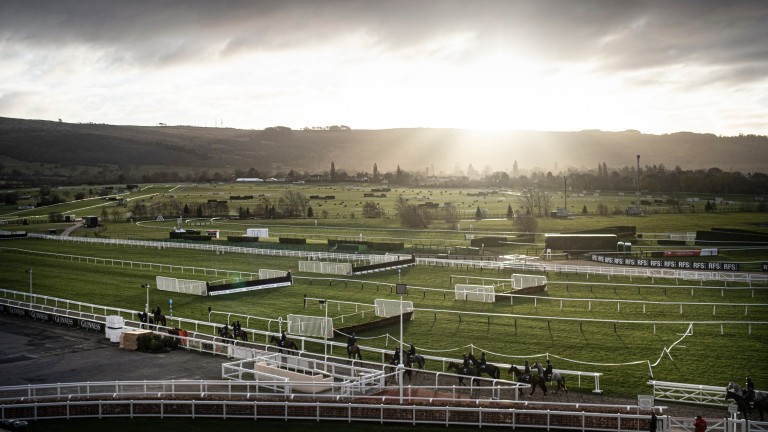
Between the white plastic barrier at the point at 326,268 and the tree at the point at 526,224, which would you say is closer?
the white plastic barrier at the point at 326,268

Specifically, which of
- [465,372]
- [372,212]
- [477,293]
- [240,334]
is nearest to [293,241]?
[372,212]

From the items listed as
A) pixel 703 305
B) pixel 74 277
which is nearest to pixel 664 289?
pixel 703 305

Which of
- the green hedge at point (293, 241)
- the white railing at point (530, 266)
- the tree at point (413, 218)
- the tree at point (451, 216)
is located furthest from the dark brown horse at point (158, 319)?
the tree at point (451, 216)

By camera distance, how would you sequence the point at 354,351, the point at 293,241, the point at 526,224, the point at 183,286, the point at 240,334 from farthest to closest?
the point at 526,224 < the point at 293,241 < the point at 183,286 < the point at 240,334 < the point at 354,351

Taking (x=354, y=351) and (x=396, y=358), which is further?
(x=354, y=351)

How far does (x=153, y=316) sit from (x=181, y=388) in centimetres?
1388

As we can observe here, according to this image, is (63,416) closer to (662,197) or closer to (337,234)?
(337,234)

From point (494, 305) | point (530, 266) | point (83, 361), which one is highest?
point (530, 266)

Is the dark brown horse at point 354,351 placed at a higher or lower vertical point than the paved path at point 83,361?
higher

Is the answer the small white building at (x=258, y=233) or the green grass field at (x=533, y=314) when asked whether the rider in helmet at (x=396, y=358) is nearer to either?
the green grass field at (x=533, y=314)

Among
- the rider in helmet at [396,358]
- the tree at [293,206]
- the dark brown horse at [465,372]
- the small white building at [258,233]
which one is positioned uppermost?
the tree at [293,206]

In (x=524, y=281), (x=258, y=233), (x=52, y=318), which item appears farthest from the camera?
(x=258, y=233)

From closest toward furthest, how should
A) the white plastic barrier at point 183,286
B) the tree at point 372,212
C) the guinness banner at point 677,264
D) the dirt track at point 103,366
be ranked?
the dirt track at point 103,366 → the white plastic barrier at point 183,286 → the guinness banner at point 677,264 → the tree at point 372,212

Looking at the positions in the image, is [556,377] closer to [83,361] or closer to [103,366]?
[103,366]
